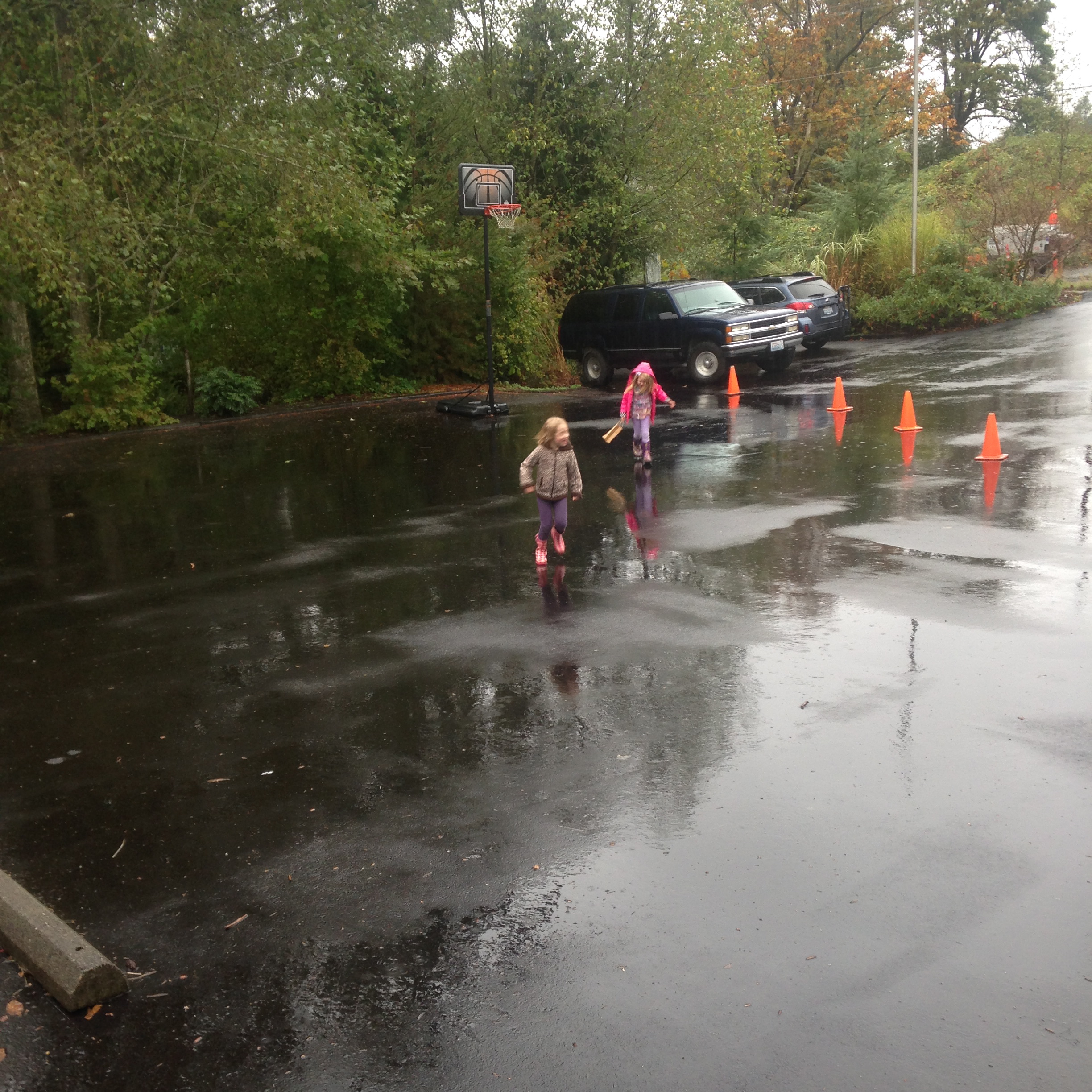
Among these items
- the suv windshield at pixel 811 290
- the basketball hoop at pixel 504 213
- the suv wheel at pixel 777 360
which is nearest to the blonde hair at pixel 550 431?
the basketball hoop at pixel 504 213

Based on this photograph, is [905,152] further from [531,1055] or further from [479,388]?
[531,1055]

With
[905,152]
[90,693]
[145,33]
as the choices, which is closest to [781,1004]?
[90,693]

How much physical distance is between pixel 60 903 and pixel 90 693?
282 cm

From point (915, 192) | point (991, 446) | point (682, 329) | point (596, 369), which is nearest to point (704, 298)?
point (682, 329)

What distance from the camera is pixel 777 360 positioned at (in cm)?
2400

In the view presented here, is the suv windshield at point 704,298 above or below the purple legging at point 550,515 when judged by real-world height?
above

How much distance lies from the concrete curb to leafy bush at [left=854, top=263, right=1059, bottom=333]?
2799cm

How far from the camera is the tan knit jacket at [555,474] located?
399 inches

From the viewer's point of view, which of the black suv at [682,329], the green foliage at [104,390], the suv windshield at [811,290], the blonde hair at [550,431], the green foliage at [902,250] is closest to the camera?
the blonde hair at [550,431]

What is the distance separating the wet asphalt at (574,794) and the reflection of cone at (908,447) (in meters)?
1.37

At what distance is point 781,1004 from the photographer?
4.01m

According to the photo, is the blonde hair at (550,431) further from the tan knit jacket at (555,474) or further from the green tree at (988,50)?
the green tree at (988,50)

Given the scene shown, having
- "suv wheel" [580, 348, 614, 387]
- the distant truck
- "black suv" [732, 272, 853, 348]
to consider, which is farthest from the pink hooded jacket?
the distant truck

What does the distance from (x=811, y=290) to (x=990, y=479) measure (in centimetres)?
1534
